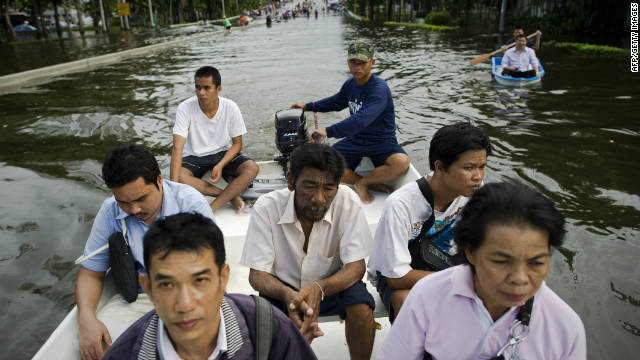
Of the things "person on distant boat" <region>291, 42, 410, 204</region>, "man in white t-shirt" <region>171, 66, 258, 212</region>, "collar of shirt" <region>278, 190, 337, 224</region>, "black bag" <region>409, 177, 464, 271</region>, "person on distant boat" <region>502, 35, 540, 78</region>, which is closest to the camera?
"collar of shirt" <region>278, 190, 337, 224</region>

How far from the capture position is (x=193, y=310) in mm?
1316

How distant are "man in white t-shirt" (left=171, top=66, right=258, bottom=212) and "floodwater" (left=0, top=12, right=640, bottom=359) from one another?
1554 millimetres

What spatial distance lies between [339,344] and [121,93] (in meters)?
12.1

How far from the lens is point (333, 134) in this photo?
407 centimetres

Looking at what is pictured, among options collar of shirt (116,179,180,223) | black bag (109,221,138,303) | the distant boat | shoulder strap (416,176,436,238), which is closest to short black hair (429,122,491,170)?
shoulder strap (416,176,436,238)

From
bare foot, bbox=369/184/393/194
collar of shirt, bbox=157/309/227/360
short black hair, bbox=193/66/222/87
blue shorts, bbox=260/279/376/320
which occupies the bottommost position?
bare foot, bbox=369/184/393/194

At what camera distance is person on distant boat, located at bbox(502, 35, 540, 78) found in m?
11.2

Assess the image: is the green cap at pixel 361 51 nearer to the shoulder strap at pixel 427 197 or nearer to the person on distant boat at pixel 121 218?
the shoulder strap at pixel 427 197

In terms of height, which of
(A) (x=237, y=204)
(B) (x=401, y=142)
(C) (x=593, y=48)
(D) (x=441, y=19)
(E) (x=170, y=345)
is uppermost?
(D) (x=441, y=19)

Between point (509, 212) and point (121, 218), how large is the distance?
2008 millimetres

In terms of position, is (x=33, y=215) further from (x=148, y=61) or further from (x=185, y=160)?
(x=148, y=61)

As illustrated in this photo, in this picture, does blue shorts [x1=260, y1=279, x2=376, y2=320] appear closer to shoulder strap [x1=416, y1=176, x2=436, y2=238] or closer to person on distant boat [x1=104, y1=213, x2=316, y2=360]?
shoulder strap [x1=416, y1=176, x2=436, y2=238]

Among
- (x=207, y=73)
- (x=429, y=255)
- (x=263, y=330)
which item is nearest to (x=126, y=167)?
(x=263, y=330)

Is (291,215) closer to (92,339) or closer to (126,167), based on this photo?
(126,167)
